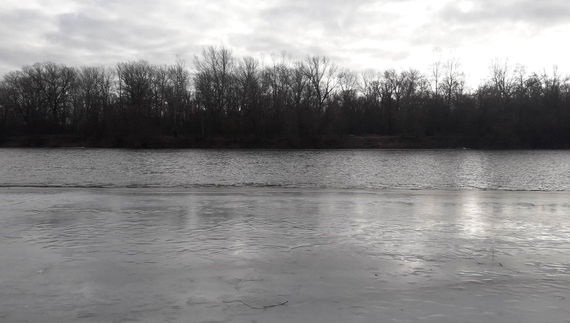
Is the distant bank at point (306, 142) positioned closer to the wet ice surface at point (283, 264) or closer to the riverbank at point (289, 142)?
the riverbank at point (289, 142)

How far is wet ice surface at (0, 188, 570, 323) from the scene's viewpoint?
500 cm

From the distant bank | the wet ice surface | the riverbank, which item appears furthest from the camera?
the riverbank

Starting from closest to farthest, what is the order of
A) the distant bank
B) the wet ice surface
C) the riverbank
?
the wet ice surface
the distant bank
the riverbank

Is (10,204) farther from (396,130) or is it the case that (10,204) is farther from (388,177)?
(396,130)

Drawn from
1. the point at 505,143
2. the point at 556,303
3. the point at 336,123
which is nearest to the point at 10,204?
the point at 556,303

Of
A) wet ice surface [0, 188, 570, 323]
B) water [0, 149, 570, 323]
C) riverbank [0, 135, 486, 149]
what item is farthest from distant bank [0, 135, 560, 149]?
wet ice surface [0, 188, 570, 323]

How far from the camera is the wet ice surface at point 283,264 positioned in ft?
16.4

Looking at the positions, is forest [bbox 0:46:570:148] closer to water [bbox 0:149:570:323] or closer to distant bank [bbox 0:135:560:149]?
distant bank [bbox 0:135:560:149]

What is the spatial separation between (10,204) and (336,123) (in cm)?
6388

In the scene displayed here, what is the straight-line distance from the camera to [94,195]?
1487cm

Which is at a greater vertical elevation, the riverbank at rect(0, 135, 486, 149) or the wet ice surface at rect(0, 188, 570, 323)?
the riverbank at rect(0, 135, 486, 149)

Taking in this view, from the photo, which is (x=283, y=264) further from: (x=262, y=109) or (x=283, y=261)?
(x=262, y=109)

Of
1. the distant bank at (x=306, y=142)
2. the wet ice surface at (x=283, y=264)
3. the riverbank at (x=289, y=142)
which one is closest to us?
the wet ice surface at (x=283, y=264)

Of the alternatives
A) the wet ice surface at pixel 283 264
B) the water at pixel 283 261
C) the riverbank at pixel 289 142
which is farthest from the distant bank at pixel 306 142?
the wet ice surface at pixel 283 264
